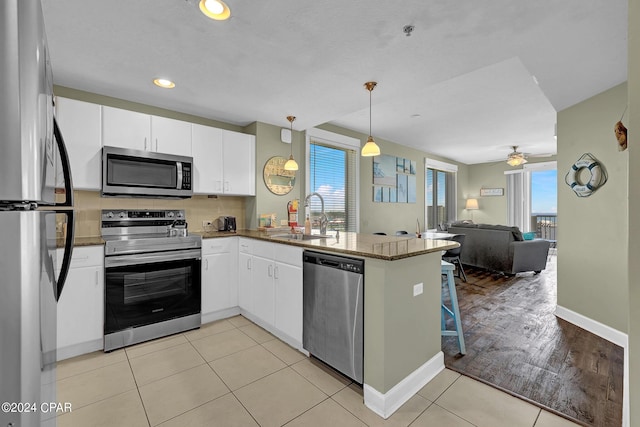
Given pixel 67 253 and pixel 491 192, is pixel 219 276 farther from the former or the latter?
pixel 491 192

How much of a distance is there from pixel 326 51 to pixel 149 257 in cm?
235

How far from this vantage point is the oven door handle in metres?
2.47

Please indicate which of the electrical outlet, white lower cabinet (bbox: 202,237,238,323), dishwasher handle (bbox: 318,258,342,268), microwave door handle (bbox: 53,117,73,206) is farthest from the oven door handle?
the electrical outlet

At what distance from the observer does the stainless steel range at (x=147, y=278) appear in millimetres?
2479

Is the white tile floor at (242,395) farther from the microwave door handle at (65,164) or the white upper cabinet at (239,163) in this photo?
the white upper cabinet at (239,163)

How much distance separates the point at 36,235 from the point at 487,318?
3613 mm

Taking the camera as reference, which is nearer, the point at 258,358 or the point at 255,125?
the point at 258,358

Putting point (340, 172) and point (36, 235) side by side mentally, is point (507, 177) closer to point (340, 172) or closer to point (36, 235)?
point (340, 172)

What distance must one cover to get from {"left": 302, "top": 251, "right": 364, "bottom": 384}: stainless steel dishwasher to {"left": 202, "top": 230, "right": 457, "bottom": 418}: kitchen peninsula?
6 centimetres

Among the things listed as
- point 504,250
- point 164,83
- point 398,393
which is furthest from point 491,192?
point 164,83

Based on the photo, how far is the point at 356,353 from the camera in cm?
189

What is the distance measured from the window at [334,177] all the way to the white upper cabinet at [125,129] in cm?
209

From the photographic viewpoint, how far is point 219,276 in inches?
122

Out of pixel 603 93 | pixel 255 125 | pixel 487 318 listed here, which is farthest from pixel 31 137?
pixel 603 93
